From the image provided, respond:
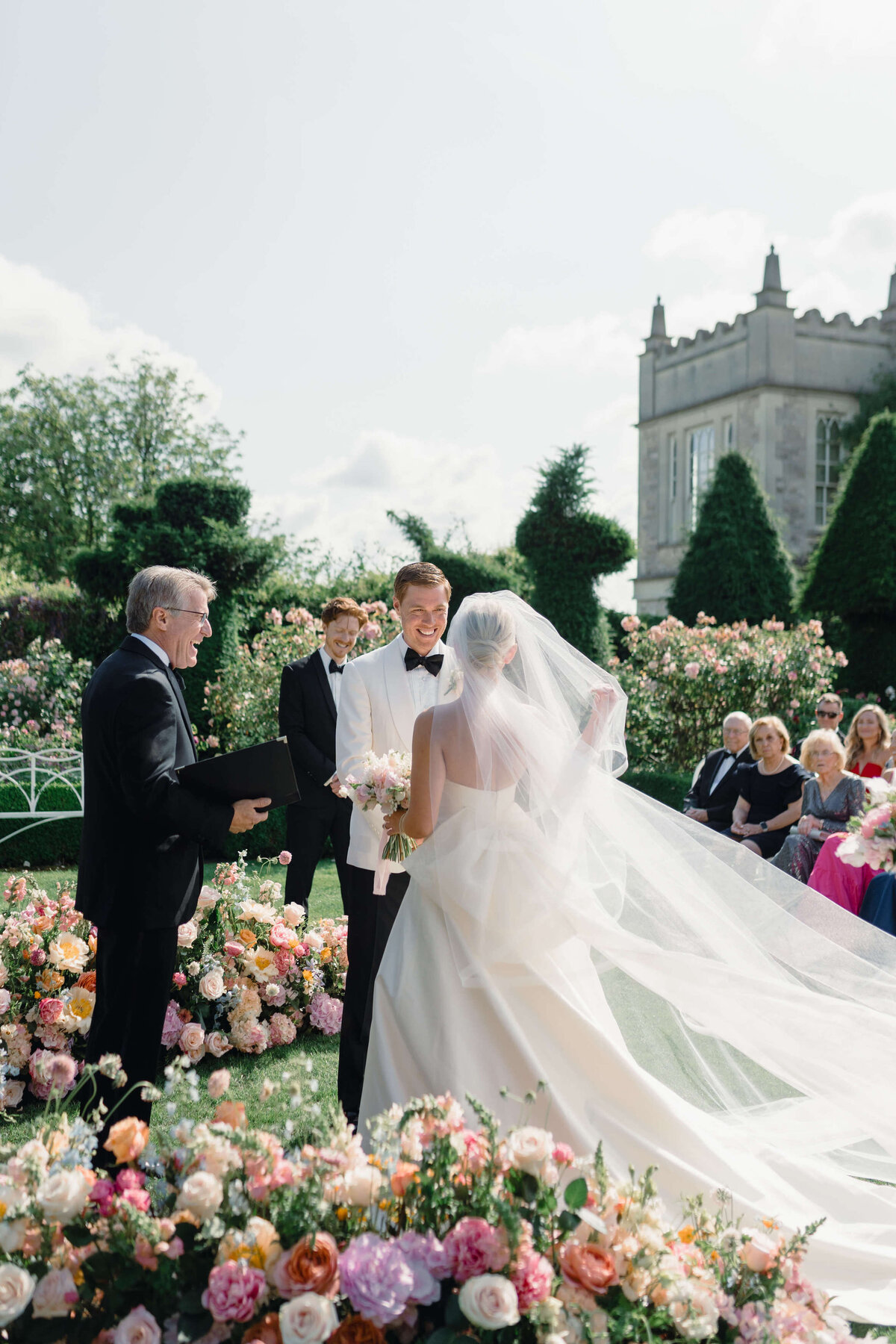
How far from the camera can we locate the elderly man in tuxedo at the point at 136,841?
11.1 feet

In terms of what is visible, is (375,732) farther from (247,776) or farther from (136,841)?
(136,841)

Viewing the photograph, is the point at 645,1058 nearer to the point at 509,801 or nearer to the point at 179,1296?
the point at 509,801

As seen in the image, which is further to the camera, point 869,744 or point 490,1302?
point 869,744

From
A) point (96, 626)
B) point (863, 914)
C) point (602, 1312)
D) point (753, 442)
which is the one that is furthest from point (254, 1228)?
point (753, 442)

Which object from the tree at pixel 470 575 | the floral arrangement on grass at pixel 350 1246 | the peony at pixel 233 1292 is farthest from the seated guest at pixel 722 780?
the tree at pixel 470 575

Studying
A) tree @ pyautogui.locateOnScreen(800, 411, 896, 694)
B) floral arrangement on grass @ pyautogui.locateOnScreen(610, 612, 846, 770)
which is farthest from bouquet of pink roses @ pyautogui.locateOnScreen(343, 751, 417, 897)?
tree @ pyautogui.locateOnScreen(800, 411, 896, 694)

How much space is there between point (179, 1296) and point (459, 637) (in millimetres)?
2148

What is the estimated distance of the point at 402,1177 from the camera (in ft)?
6.68

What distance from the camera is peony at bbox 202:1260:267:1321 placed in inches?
73.4

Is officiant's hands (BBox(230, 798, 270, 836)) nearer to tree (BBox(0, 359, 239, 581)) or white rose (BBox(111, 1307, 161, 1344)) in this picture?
white rose (BBox(111, 1307, 161, 1344))

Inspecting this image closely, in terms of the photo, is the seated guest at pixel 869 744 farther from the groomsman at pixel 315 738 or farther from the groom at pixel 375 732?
the groom at pixel 375 732

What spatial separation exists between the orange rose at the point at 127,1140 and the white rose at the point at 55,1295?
22 centimetres

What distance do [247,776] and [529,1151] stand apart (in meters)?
1.74

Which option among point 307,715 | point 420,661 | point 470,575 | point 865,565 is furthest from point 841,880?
point 865,565
